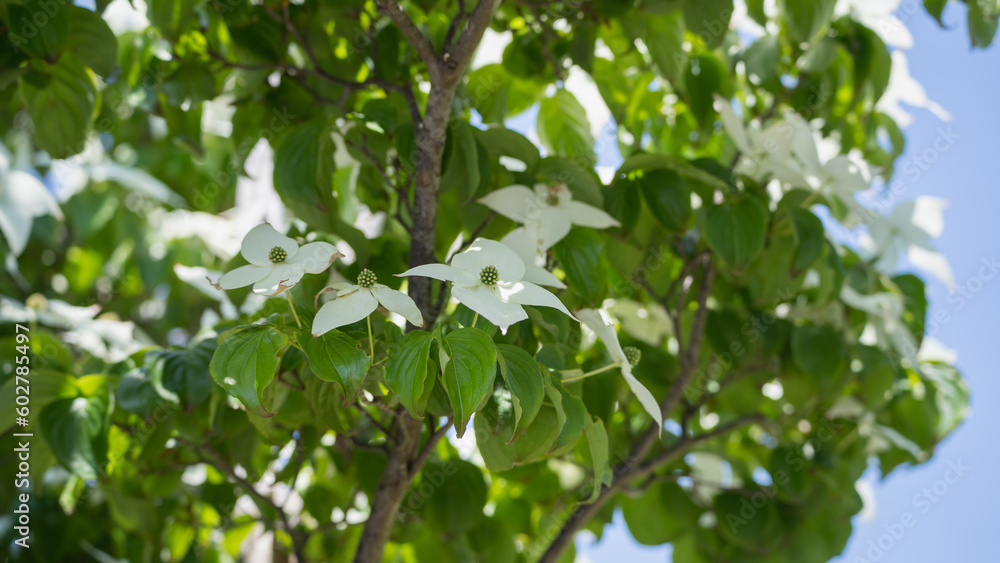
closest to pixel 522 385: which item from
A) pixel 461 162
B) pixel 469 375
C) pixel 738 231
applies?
pixel 469 375

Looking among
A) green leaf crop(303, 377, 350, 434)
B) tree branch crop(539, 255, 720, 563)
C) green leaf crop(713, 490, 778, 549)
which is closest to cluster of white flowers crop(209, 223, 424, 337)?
green leaf crop(303, 377, 350, 434)

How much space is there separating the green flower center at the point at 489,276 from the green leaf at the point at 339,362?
0.31 feet

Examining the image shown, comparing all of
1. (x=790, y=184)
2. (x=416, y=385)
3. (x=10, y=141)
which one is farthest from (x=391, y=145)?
(x=10, y=141)

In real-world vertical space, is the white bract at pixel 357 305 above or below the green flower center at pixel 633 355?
above

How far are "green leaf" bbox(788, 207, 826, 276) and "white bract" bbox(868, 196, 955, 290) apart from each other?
0.92 ft

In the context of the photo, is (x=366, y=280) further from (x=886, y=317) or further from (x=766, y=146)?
(x=886, y=317)

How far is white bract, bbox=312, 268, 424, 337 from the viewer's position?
1.62ft

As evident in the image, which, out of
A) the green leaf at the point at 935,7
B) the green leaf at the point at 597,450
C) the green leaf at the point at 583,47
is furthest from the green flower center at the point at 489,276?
the green leaf at the point at 935,7

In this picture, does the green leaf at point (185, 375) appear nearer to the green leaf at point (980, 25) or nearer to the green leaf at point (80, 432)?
the green leaf at point (80, 432)

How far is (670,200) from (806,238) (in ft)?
0.51

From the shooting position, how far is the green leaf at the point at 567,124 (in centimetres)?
93

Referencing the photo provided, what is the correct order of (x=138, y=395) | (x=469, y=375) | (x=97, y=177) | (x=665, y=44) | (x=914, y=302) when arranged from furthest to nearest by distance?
1. (x=97, y=177)
2. (x=914, y=302)
3. (x=665, y=44)
4. (x=138, y=395)
5. (x=469, y=375)

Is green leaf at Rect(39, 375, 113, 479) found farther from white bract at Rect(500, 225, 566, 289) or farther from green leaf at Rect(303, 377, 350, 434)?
white bract at Rect(500, 225, 566, 289)

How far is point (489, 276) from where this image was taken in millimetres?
538
